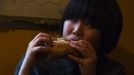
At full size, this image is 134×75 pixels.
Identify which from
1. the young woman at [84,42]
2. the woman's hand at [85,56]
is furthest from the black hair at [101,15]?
the woman's hand at [85,56]

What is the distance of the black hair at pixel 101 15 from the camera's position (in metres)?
1.06

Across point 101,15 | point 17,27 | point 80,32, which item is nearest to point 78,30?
point 80,32

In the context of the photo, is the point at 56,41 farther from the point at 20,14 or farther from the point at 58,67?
the point at 20,14

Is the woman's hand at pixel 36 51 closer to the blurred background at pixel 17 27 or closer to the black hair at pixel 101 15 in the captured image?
the black hair at pixel 101 15

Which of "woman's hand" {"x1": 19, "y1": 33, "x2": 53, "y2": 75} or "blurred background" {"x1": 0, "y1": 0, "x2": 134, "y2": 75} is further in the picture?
"blurred background" {"x1": 0, "y1": 0, "x2": 134, "y2": 75}

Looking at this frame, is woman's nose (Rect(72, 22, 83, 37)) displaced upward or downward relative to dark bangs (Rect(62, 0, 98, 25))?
downward

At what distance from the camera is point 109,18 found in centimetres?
109

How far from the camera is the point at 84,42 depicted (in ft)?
3.20

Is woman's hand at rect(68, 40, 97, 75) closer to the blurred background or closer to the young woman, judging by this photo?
the young woman

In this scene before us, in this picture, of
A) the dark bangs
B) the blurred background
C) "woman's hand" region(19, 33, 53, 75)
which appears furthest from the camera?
the blurred background

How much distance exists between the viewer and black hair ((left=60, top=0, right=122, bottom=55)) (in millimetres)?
1061

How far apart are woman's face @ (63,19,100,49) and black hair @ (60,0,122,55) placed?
2 cm

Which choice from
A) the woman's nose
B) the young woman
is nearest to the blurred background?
the young woman

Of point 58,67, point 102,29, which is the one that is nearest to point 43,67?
point 58,67
